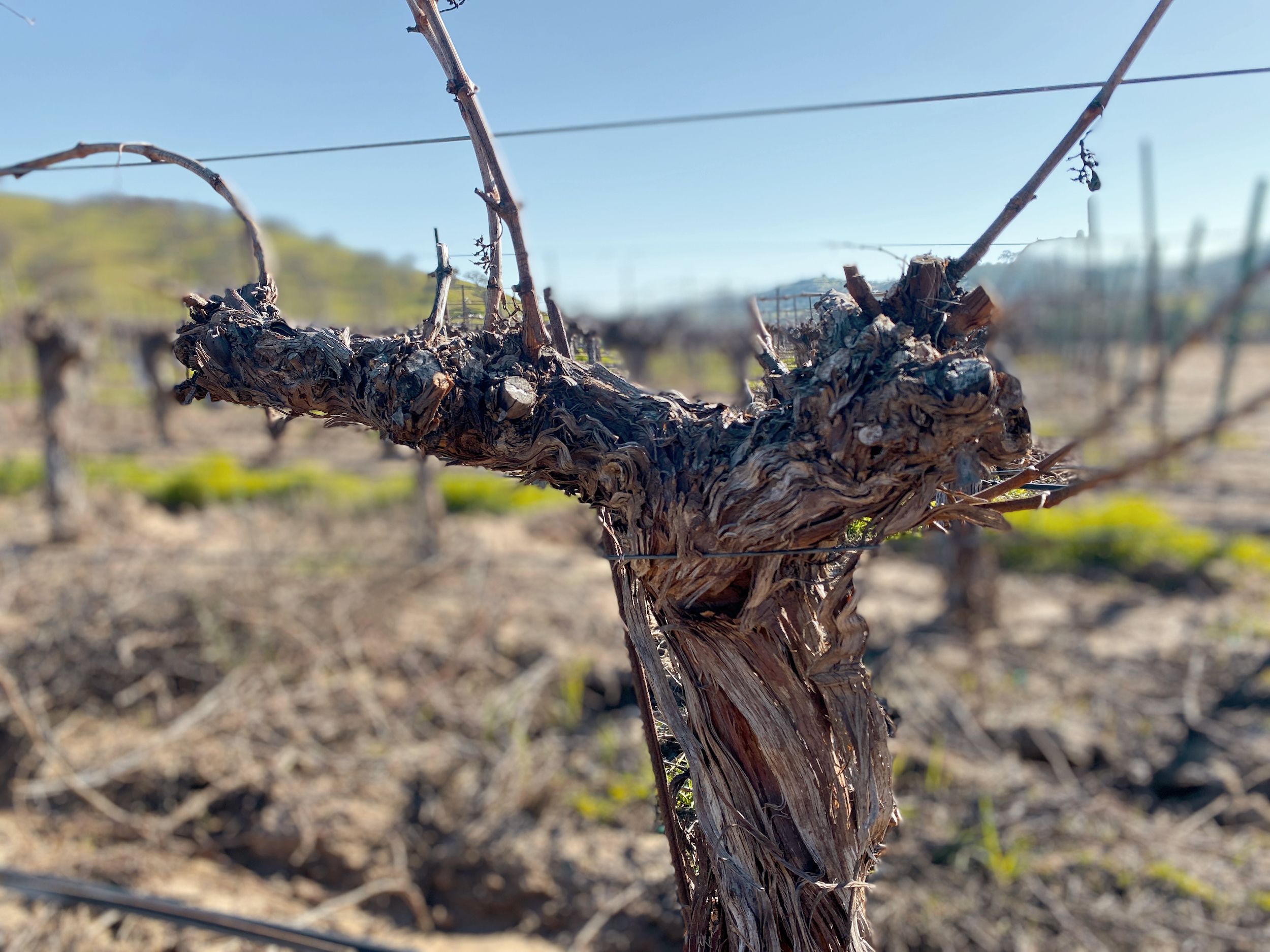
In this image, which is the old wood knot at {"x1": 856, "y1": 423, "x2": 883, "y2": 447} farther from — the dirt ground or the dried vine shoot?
the dirt ground

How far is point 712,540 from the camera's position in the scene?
115 cm

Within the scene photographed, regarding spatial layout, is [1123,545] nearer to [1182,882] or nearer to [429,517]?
[1182,882]

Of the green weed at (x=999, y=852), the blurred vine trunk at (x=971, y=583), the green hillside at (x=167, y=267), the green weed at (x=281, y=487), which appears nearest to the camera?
the green hillside at (x=167, y=267)

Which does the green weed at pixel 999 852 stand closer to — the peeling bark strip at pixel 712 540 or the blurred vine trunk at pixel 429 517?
the peeling bark strip at pixel 712 540

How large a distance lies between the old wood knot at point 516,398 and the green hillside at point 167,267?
0.80 feet

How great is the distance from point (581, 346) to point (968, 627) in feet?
16.0

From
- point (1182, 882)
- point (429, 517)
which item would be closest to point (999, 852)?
point (1182, 882)

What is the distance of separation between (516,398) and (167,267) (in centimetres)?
3138

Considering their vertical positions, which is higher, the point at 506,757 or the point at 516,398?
the point at 516,398

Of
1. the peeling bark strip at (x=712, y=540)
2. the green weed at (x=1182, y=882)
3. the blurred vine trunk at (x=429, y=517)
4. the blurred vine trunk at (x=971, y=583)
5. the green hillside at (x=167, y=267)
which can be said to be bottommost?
the green weed at (x=1182, y=882)

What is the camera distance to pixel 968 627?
18.2 feet

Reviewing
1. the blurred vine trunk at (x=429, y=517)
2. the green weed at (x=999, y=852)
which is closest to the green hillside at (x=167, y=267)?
the blurred vine trunk at (x=429, y=517)

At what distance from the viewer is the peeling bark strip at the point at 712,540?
3.80 ft

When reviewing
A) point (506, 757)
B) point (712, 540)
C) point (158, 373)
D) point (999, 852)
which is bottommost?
point (999, 852)
